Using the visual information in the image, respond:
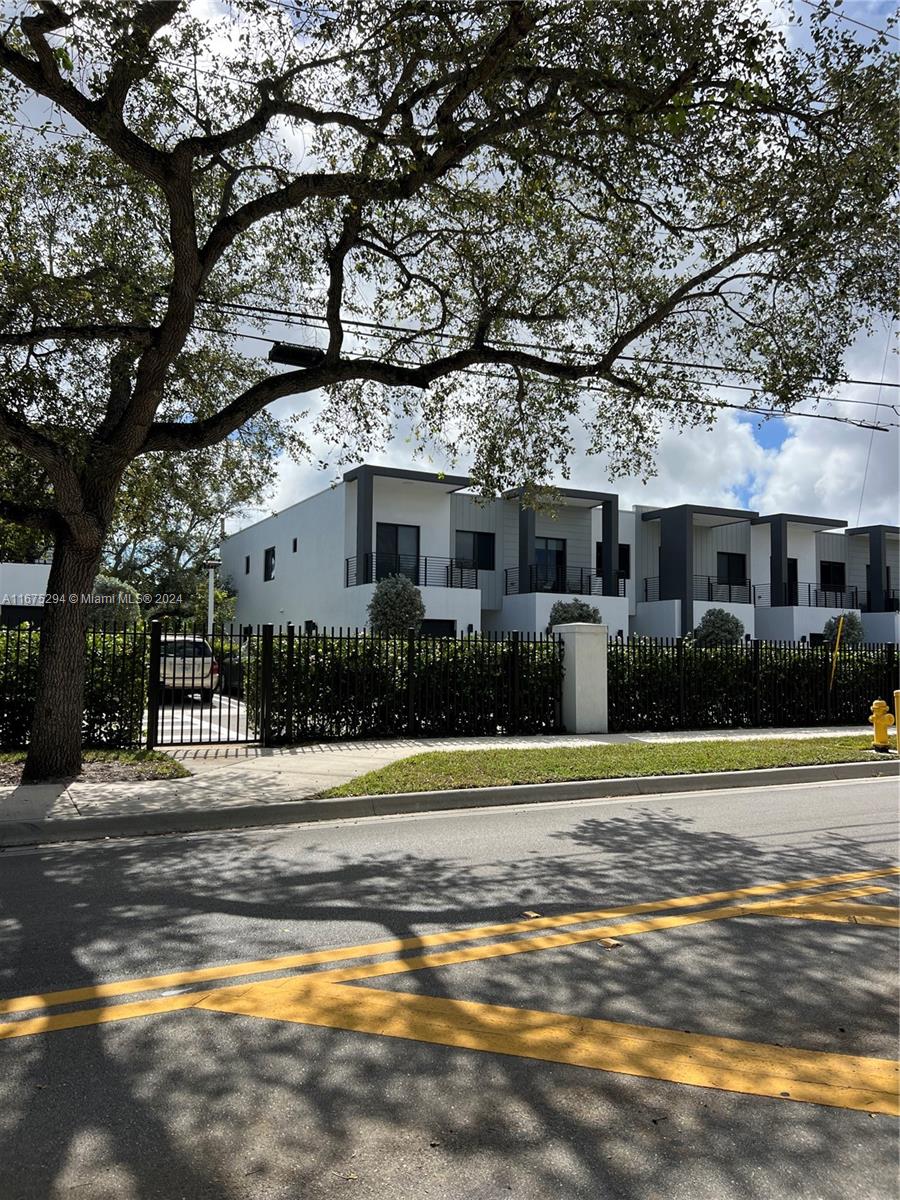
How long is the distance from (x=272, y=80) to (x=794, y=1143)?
9678mm

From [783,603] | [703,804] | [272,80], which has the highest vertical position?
[272,80]

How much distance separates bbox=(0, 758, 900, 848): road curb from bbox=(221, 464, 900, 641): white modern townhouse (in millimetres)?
12292

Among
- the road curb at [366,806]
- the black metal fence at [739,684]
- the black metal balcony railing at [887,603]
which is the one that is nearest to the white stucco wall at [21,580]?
the black metal fence at [739,684]

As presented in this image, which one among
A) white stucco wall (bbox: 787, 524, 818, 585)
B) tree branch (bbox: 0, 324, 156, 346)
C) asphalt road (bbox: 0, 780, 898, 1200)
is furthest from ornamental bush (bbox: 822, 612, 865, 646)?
tree branch (bbox: 0, 324, 156, 346)

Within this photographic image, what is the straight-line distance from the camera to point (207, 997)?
3.83 metres

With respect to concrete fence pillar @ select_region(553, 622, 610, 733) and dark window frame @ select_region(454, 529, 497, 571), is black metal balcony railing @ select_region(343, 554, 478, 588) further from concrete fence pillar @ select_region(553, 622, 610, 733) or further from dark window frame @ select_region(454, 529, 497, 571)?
concrete fence pillar @ select_region(553, 622, 610, 733)

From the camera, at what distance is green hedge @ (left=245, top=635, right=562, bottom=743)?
13.3 metres

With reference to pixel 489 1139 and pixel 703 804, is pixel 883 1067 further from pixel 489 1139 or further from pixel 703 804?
pixel 703 804

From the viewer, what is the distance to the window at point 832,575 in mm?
35812

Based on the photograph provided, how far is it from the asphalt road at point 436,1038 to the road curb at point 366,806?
A: 1073mm

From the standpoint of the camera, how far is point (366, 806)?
28.1 feet

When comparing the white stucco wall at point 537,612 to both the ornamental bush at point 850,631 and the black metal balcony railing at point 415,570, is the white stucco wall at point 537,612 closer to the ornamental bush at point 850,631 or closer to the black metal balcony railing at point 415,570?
the black metal balcony railing at point 415,570

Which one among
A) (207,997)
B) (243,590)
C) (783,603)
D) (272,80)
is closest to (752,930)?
(207,997)

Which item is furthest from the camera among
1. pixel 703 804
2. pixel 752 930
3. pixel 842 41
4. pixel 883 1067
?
pixel 703 804
